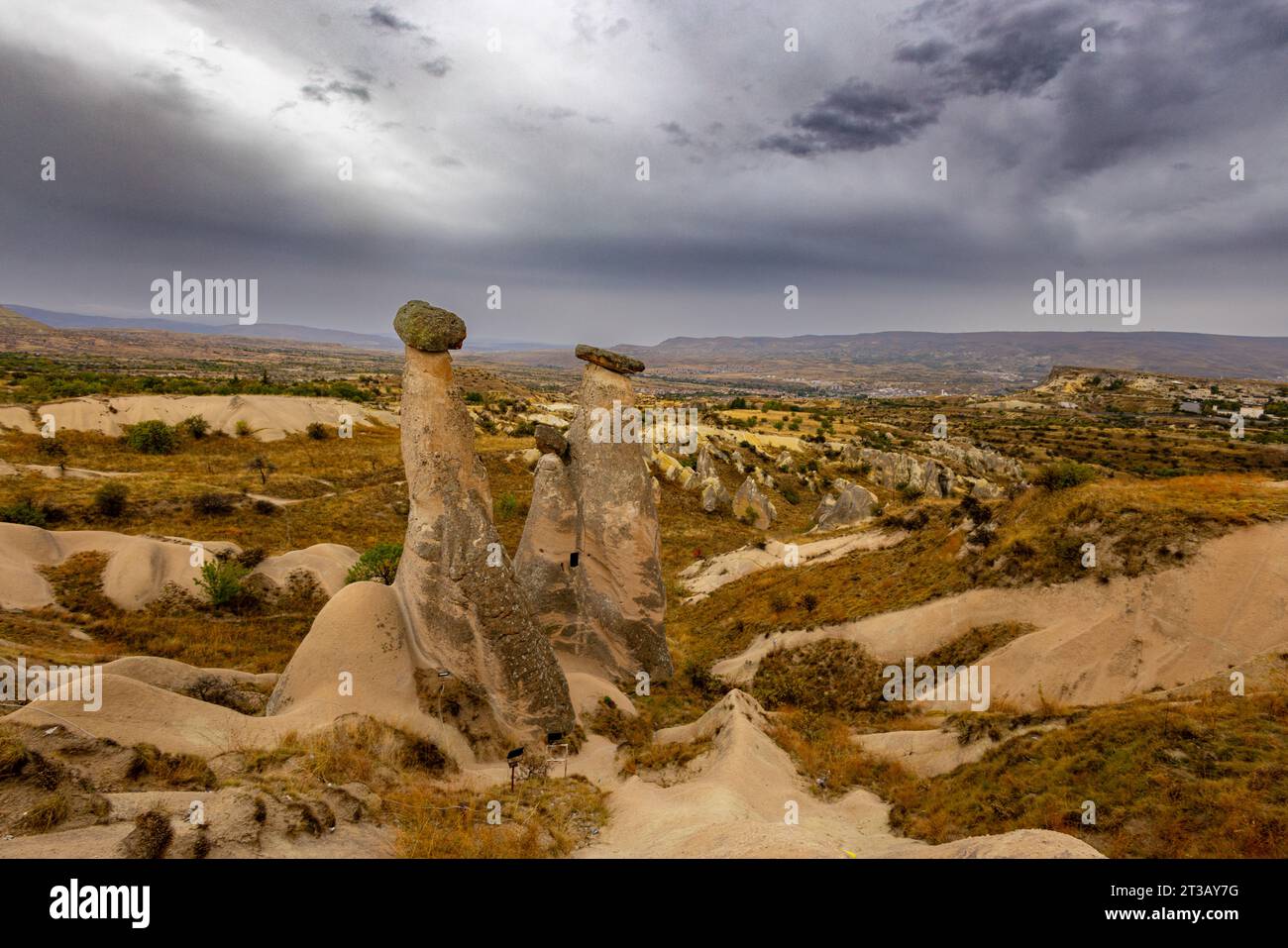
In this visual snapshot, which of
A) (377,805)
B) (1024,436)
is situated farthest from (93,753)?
(1024,436)

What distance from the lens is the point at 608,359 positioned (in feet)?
46.9

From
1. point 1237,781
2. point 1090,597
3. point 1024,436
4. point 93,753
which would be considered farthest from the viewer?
point 1024,436

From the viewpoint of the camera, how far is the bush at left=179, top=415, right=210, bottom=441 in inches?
1556

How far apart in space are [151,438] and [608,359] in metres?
38.8

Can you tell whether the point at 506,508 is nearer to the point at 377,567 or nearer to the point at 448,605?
the point at 377,567

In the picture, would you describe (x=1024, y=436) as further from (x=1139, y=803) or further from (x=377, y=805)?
(x=377, y=805)

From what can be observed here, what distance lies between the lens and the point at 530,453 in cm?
4225

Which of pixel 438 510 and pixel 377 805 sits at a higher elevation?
pixel 438 510

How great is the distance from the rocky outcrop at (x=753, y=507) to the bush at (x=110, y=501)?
107ft

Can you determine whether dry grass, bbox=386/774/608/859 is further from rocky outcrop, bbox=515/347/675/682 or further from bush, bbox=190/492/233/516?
bush, bbox=190/492/233/516

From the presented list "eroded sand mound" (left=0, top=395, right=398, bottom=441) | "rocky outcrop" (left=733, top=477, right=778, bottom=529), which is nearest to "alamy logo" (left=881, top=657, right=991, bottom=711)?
"rocky outcrop" (left=733, top=477, right=778, bottom=529)

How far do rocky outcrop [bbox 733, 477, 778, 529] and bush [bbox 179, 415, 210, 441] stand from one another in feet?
132
